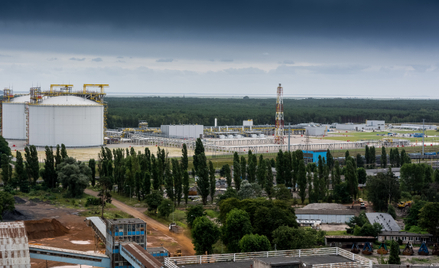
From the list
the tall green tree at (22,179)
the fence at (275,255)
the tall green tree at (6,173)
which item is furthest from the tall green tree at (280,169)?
the fence at (275,255)

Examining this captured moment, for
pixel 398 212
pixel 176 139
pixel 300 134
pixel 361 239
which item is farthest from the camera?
pixel 300 134

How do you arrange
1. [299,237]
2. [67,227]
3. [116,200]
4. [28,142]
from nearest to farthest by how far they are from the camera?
[299,237], [67,227], [116,200], [28,142]

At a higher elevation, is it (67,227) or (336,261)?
(336,261)

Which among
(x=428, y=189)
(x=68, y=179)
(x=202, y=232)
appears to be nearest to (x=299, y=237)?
(x=202, y=232)

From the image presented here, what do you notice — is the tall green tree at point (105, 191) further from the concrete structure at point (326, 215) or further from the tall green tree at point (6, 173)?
the concrete structure at point (326, 215)

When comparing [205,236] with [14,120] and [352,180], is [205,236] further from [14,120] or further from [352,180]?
[14,120]

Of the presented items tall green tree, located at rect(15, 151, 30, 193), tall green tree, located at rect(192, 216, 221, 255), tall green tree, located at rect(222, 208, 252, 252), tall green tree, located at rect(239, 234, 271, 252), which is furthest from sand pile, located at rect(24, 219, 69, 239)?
tall green tree, located at rect(15, 151, 30, 193)

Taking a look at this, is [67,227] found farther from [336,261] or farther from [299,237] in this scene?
[336,261]
